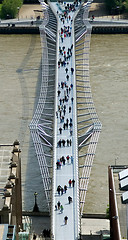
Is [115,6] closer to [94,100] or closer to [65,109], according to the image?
[94,100]

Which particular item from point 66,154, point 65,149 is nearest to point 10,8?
point 65,149

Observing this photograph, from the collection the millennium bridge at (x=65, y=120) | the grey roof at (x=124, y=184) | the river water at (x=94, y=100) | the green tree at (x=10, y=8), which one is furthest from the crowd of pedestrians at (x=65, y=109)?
the green tree at (x=10, y=8)

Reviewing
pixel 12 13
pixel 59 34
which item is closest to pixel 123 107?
pixel 59 34

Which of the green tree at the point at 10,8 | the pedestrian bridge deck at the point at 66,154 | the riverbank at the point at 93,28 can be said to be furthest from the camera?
the green tree at the point at 10,8

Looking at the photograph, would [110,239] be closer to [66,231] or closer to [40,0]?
[66,231]

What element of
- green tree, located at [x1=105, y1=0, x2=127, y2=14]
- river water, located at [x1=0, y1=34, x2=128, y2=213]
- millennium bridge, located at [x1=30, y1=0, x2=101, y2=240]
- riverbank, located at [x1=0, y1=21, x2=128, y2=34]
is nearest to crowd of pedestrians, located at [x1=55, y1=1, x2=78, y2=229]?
millennium bridge, located at [x1=30, y1=0, x2=101, y2=240]

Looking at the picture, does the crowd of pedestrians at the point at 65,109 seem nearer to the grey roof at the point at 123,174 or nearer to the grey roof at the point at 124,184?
the grey roof at the point at 123,174

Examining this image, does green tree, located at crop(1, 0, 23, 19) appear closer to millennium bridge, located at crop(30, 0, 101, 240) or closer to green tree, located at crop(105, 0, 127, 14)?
millennium bridge, located at crop(30, 0, 101, 240)
